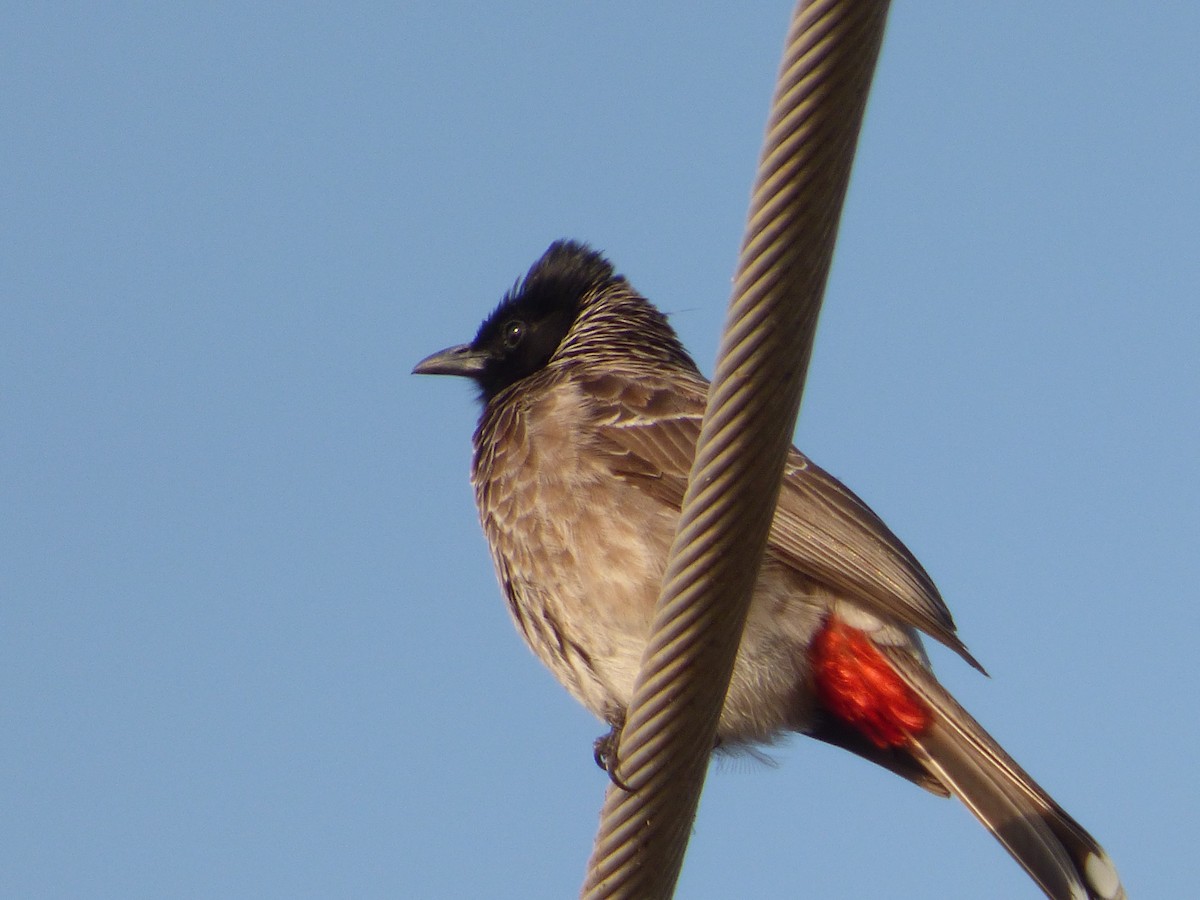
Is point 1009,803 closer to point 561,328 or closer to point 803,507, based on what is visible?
point 803,507

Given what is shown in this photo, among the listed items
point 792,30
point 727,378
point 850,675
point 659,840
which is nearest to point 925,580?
point 850,675

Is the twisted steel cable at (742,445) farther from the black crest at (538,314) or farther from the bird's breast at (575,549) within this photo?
the black crest at (538,314)

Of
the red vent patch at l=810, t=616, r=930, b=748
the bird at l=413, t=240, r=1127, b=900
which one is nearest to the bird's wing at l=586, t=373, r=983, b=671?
the bird at l=413, t=240, r=1127, b=900

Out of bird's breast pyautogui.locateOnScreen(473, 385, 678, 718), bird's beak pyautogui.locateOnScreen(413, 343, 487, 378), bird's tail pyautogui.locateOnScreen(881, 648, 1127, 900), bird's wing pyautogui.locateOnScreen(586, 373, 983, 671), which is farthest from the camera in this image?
bird's beak pyautogui.locateOnScreen(413, 343, 487, 378)

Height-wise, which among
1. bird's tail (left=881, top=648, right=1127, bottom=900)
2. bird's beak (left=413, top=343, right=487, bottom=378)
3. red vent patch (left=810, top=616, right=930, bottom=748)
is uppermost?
bird's beak (left=413, top=343, right=487, bottom=378)

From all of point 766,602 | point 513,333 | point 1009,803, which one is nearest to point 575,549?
point 766,602

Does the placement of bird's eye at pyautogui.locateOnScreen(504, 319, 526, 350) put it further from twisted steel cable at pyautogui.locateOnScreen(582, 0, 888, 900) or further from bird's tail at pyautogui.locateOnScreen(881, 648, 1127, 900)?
twisted steel cable at pyautogui.locateOnScreen(582, 0, 888, 900)

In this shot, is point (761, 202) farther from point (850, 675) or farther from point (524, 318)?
point (524, 318)
